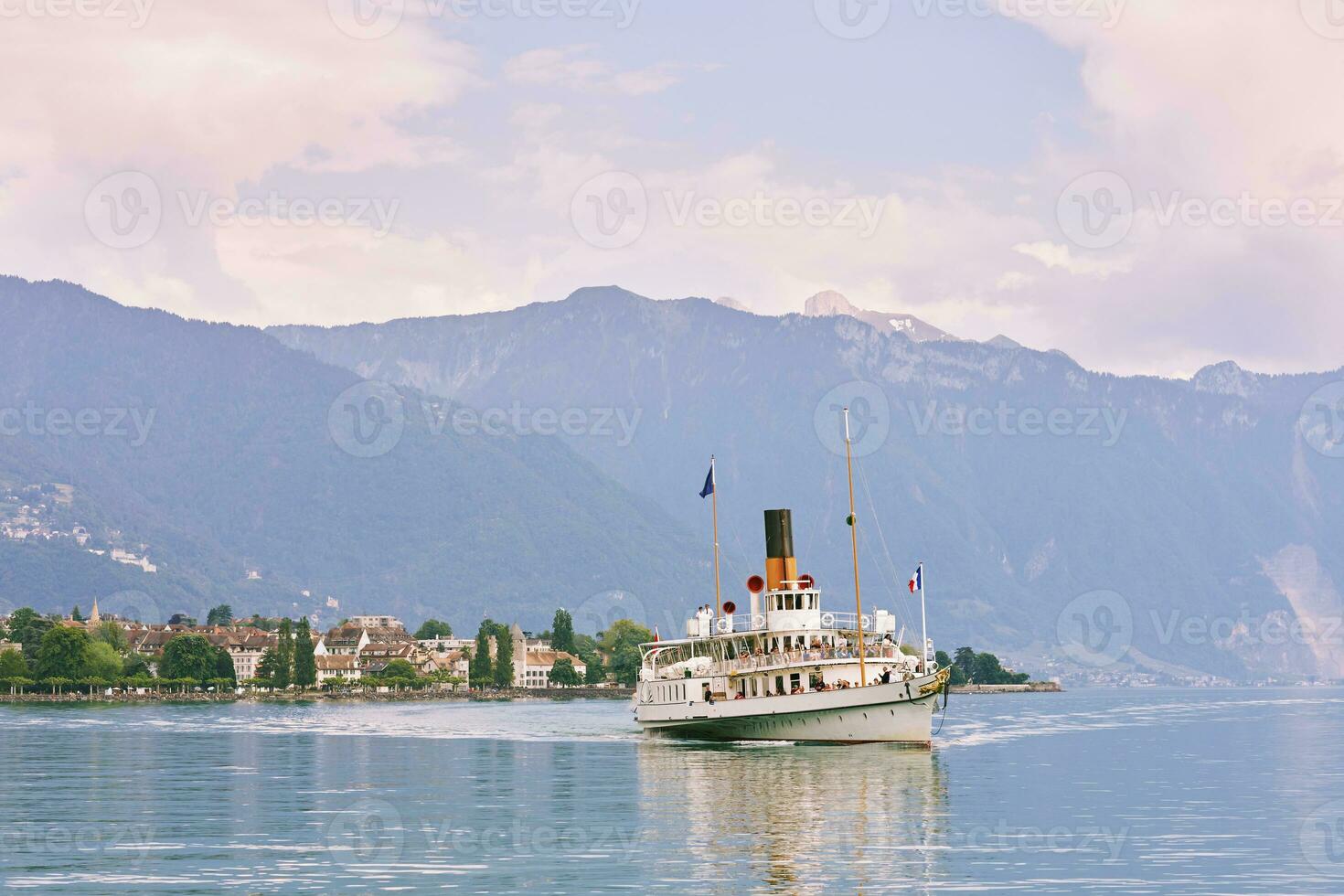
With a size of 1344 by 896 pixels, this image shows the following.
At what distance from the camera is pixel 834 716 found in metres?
102

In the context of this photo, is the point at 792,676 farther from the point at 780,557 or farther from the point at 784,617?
the point at 780,557

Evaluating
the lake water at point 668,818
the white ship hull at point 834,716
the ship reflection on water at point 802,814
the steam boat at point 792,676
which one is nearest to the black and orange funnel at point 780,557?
the steam boat at point 792,676

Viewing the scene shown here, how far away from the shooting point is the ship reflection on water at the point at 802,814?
168 feet

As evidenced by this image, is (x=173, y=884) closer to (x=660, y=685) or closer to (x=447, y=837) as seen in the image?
(x=447, y=837)

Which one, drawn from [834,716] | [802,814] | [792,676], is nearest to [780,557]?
[792,676]

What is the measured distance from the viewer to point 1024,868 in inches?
2063

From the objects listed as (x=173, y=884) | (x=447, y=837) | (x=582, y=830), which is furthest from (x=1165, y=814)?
(x=173, y=884)

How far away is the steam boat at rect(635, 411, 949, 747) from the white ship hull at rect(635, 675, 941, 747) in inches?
2.2

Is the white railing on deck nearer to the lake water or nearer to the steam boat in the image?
the steam boat

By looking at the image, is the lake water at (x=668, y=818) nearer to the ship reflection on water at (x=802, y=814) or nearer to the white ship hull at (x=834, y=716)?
the ship reflection on water at (x=802, y=814)

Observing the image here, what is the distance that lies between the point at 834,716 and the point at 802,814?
3686 cm

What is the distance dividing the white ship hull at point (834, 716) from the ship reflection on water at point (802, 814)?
51.1 inches

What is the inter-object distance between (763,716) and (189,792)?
3994 centimetres

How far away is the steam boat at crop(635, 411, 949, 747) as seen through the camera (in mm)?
100188
